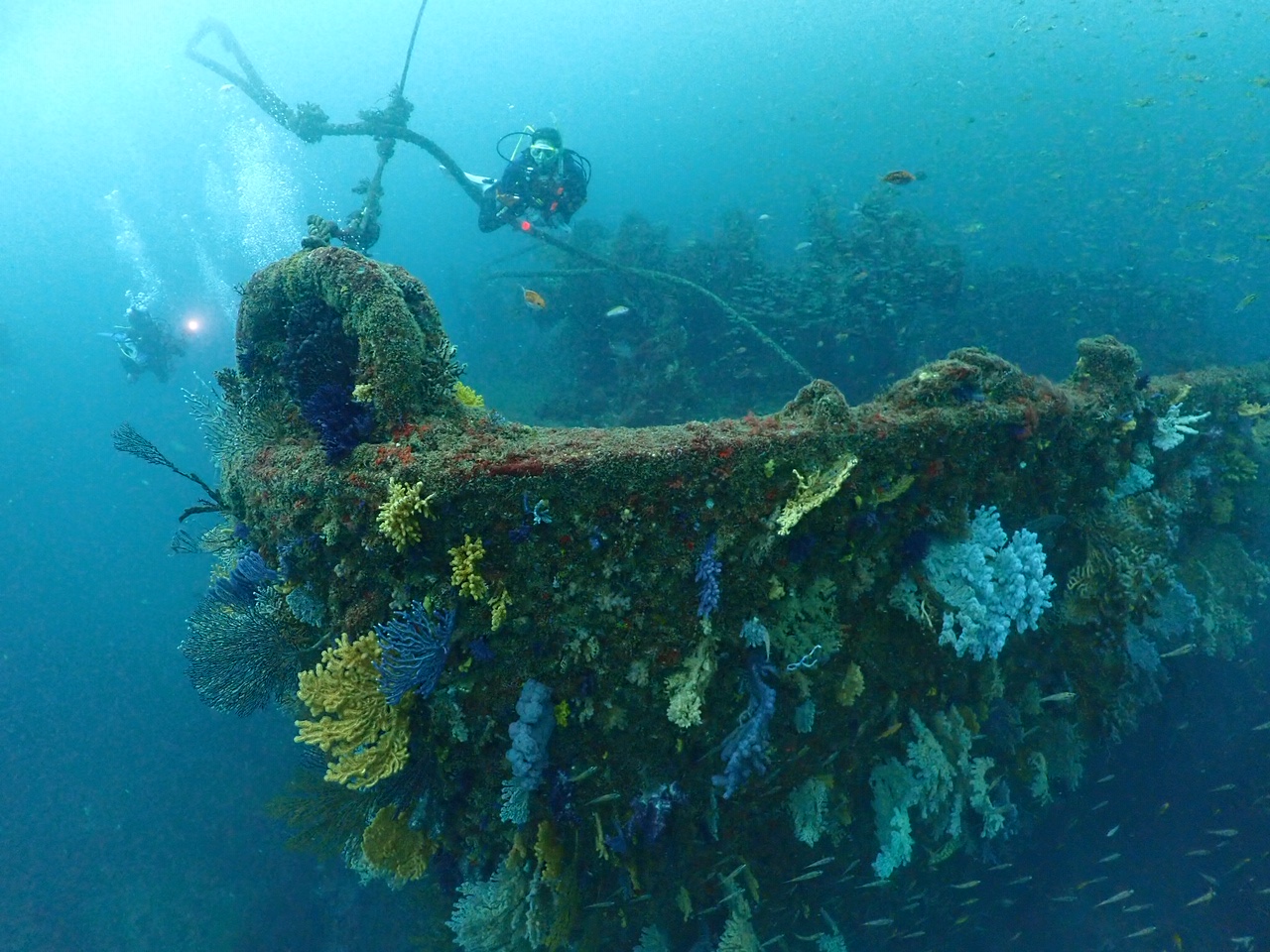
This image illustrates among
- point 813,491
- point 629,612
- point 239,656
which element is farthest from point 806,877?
point 239,656

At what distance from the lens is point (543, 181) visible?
12766mm

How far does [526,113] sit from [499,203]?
6536 inches

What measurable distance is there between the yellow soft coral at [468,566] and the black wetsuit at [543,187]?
37.9 feet

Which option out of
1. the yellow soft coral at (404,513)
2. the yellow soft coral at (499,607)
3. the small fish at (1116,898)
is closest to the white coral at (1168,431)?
the small fish at (1116,898)

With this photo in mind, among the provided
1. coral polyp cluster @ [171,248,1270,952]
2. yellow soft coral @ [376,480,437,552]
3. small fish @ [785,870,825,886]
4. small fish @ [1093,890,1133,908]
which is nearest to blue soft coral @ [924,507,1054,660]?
coral polyp cluster @ [171,248,1270,952]

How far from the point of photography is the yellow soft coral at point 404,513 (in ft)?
10.8

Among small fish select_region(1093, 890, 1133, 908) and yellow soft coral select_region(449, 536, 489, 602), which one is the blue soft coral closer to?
yellow soft coral select_region(449, 536, 489, 602)

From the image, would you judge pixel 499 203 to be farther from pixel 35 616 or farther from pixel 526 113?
pixel 526 113

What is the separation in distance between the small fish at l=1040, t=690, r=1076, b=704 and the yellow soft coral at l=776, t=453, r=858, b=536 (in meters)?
3.68

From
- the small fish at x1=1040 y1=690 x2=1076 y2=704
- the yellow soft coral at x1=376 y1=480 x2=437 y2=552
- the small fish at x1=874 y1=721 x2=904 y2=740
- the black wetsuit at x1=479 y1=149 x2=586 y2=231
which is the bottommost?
the small fish at x1=874 y1=721 x2=904 y2=740

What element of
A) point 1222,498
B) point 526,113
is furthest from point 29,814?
point 526,113

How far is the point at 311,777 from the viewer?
15.4ft

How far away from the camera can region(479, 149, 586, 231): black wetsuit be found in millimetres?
12797

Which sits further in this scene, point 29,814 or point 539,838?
point 29,814
